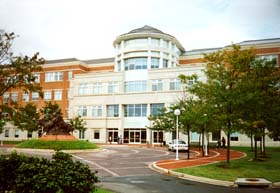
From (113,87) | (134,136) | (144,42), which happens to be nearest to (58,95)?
(113,87)

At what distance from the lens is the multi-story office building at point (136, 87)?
5644 cm

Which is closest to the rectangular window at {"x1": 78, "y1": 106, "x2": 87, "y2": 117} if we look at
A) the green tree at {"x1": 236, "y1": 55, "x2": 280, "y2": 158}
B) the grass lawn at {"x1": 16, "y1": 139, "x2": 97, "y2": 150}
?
the grass lawn at {"x1": 16, "y1": 139, "x2": 97, "y2": 150}

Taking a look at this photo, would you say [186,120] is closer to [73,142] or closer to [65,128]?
[73,142]

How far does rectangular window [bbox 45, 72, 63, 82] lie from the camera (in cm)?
7112

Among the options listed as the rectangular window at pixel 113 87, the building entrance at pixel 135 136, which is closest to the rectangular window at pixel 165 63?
the rectangular window at pixel 113 87

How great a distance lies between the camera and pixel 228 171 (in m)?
18.7

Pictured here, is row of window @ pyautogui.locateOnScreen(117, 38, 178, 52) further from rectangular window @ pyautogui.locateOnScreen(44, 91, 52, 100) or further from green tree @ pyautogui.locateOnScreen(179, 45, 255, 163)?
green tree @ pyautogui.locateOnScreen(179, 45, 255, 163)

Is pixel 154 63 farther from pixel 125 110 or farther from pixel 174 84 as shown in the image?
pixel 125 110

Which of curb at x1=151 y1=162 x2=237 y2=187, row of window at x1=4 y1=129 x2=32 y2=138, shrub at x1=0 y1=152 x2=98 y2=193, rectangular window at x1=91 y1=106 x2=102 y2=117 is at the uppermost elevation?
rectangular window at x1=91 y1=106 x2=102 y2=117

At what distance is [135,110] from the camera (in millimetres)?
59031

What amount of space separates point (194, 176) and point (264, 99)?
11.1 metres

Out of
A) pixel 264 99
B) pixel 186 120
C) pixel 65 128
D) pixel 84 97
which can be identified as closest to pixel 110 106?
pixel 84 97

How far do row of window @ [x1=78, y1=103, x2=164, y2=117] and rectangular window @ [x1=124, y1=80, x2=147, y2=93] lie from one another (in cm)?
271

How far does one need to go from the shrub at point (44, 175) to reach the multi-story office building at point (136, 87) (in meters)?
46.9
